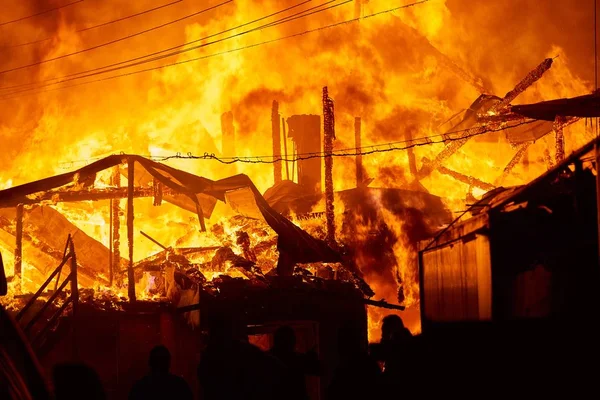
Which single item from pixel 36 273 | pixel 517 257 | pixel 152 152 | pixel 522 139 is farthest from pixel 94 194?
pixel 522 139

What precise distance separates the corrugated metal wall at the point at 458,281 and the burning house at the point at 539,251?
0.01 m

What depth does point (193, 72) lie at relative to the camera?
4541 cm

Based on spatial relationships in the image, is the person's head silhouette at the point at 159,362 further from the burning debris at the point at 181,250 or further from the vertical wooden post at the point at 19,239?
the vertical wooden post at the point at 19,239

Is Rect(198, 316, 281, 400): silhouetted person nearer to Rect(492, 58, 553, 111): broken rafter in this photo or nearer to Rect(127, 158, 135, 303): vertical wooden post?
Rect(127, 158, 135, 303): vertical wooden post

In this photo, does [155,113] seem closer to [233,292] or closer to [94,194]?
[94,194]

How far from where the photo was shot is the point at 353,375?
7.13m

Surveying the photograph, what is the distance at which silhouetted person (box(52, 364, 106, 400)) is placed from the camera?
565cm

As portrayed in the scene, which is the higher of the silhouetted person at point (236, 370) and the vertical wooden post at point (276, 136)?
the vertical wooden post at point (276, 136)

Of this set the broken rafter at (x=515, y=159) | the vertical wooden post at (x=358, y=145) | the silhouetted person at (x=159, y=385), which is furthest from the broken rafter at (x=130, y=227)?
the broken rafter at (x=515, y=159)

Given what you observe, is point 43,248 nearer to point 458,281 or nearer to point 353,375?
point 458,281

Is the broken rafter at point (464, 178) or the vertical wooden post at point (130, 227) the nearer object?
the vertical wooden post at point (130, 227)

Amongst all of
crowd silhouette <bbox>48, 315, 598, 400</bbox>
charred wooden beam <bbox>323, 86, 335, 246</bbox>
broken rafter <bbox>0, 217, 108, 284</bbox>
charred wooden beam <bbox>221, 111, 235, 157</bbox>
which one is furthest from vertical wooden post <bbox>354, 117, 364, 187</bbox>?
crowd silhouette <bbox>48, 315, 598, 400</bbox>

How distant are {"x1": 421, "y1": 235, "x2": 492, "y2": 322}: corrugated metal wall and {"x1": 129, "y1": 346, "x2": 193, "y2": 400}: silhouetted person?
3369 mm

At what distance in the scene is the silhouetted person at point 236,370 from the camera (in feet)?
22.4
